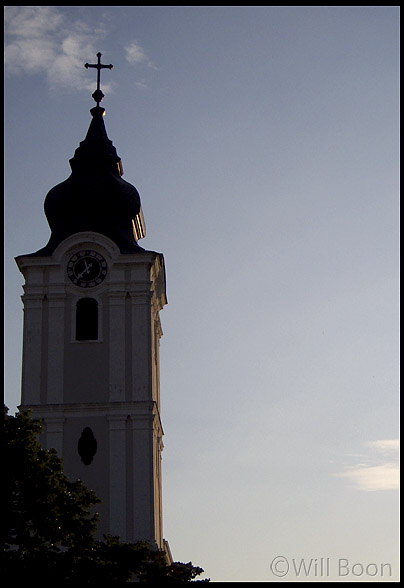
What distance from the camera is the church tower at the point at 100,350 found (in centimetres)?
4094

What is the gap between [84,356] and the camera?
4259 centimetres

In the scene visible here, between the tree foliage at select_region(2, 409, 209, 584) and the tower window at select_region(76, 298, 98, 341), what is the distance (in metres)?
15.0

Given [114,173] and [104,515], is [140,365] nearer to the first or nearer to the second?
[104,515]

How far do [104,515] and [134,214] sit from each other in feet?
36.4

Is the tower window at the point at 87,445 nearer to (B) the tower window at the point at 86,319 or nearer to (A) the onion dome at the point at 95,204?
(B) the tower window at the point at 86,319

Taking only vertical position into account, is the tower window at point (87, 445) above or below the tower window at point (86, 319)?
below

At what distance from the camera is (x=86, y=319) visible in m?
43.4

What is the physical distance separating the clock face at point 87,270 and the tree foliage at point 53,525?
15.8 m

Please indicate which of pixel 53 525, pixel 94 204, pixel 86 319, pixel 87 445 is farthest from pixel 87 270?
pixel 53 525

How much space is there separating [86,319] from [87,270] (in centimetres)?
167

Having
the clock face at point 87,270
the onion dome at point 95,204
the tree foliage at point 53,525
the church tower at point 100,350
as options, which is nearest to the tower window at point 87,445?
the church tower at point 100,350

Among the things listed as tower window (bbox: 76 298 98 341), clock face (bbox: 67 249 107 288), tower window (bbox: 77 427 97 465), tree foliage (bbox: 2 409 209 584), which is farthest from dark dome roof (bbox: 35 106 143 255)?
tree foliage (bbox: 2 409 209 584)

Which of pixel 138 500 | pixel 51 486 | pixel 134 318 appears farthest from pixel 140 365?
pixel 51 486

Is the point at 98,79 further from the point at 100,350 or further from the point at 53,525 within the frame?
the point at 53,525
